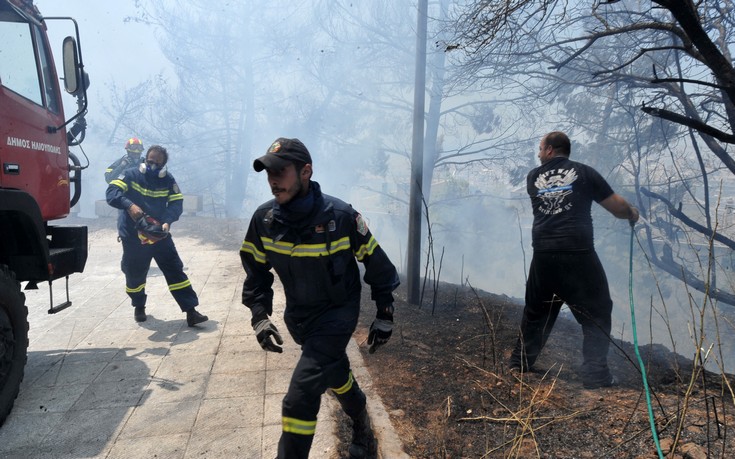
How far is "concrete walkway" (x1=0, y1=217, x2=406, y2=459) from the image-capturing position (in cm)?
272

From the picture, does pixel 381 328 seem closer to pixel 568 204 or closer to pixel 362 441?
pixel 362 441

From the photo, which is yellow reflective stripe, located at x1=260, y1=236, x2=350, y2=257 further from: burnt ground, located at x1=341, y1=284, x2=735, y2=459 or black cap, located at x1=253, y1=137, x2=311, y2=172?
burnt ground, located at x1=341, y1=284, x2=735, y2=459

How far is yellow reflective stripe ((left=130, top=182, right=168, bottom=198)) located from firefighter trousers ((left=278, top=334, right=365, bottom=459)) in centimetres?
338

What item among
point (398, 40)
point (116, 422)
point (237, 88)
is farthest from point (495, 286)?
point (116, 422)

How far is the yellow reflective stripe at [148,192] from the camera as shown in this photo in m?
4.88

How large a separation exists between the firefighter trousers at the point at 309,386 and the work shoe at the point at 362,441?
251 mm

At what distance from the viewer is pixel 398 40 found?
1026 cm

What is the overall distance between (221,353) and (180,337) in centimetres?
74

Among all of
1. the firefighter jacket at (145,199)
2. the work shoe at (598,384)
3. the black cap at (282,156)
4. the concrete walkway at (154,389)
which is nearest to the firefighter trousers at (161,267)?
the firefighter jacket at (145,199)

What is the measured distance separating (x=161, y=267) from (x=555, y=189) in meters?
4.07

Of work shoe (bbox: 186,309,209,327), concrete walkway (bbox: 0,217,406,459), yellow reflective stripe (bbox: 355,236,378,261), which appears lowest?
concrete walkway (bbox: 0,217,406,459)

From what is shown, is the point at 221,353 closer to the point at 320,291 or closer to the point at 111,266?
the point at 320,291

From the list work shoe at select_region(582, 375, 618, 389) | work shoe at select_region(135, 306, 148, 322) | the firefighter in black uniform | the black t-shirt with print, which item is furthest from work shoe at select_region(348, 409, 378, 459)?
work shoe at select_region(135, 306, 148, 322)

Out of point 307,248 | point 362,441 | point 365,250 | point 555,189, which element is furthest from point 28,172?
point 555,189
